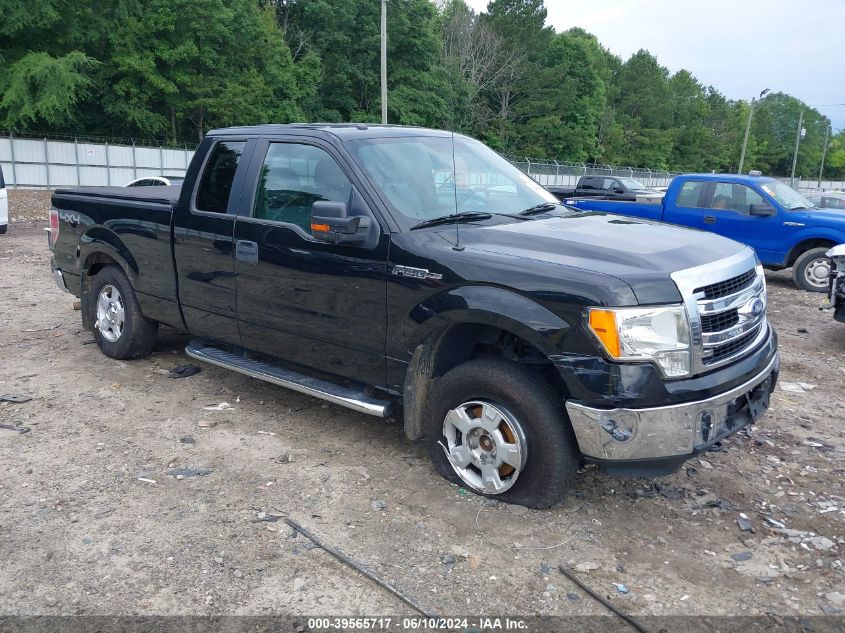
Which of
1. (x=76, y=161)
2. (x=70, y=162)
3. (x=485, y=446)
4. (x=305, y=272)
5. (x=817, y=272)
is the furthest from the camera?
(x=76, y=161)

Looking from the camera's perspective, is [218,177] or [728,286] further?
[218,177]

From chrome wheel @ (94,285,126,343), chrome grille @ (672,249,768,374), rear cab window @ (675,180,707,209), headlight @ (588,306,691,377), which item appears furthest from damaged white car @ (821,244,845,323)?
chrome wheel @ (94,285,126,343)

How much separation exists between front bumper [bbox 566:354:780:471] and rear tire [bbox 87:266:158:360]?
4091 millimetres

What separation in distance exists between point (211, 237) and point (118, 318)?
175 centimetres

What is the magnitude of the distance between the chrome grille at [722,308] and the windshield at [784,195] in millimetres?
8454

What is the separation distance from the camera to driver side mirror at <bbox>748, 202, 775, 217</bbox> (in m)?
11.3

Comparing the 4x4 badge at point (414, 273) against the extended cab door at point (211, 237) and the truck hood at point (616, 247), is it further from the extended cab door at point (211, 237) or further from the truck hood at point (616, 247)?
the extended cab door at point (211, 237)

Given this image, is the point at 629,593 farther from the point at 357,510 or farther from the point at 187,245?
the point at 187,245

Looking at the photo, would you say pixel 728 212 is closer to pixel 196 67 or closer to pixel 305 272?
pixel 305 272

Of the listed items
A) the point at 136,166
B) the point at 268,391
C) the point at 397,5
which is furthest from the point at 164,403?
the point at 397,5

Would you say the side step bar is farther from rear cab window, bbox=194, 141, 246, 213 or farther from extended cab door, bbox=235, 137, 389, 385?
rear cab window, bbox=194, 141, 246, 213

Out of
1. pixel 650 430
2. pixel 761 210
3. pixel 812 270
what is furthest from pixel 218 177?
pixel 812 270

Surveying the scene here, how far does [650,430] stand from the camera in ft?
11.2

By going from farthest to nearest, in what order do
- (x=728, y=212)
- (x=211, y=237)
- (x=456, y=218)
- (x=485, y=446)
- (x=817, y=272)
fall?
(x=728, y=212)
(x=817, y=272)
(x=211, y=237)
(x=456, y=218)
(x=485, y=446)
